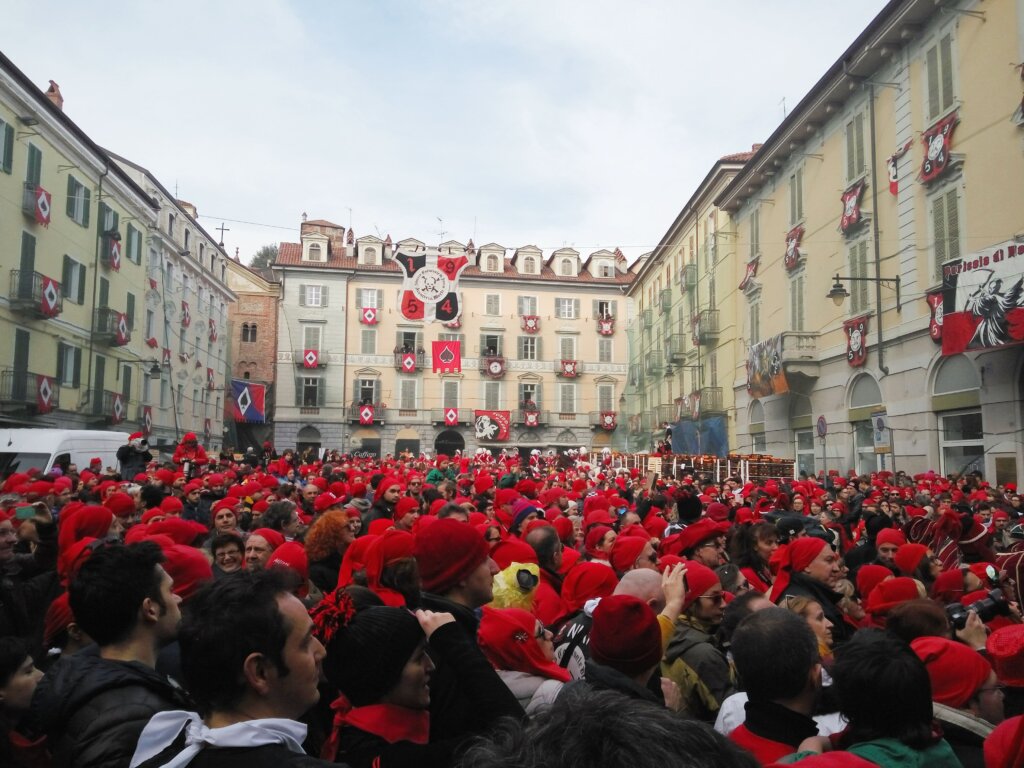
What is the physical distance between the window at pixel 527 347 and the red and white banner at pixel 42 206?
3386cm

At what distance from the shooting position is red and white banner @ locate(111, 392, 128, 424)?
32844mm

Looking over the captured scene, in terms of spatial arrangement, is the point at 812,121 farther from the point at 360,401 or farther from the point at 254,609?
the point at 360,401

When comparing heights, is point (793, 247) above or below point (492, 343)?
below

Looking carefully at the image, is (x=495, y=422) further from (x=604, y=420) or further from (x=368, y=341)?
(x=368, y=341)

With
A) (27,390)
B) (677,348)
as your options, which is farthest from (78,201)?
(677,348)

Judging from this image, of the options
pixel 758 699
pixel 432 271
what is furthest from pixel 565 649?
pixel 432 271

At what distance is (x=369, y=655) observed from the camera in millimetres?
2307

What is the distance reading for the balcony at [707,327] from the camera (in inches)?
1391

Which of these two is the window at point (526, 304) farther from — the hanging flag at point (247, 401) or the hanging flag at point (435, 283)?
the hanging flag at point (435, 283)

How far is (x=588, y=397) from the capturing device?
57031 millimetres

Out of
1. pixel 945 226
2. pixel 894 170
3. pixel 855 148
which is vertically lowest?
pixel 945 226

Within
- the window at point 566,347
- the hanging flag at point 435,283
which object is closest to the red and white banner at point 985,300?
the hanging flag at point 435,283

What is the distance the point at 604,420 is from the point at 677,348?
50.0 ft

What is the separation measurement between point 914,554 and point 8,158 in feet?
93.9
